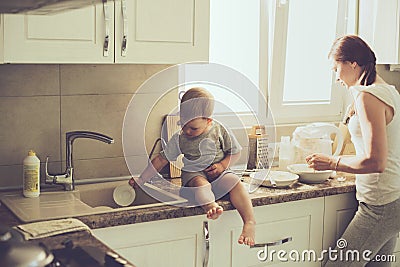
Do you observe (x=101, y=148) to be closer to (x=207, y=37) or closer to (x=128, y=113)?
(x=128, y=113)

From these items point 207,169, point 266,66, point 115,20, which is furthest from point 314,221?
point 115,20

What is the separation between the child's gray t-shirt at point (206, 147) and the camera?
272 centimetres

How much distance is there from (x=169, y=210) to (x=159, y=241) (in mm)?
129

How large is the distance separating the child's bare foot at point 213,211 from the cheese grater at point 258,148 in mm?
747

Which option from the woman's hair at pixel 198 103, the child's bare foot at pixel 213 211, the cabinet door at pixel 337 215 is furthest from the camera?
the cabinet door at pixel 337 215

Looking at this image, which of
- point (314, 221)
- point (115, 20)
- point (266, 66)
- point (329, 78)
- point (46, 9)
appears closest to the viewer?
point (46, 9)

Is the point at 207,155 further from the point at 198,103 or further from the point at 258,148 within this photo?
the point at 258,148

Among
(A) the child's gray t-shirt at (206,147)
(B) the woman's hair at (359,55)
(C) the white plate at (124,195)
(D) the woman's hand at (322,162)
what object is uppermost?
(B) the woman's hair at (359,55)

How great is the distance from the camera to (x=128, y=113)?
2973mm

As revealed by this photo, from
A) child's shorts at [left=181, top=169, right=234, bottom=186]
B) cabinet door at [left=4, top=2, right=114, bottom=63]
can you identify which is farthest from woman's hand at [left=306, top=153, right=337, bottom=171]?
cabinet door at [left=4, top=2, right=114, bottom=63]

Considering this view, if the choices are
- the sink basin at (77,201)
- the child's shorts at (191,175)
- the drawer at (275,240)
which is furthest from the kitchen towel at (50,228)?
the drawer at (275,240)

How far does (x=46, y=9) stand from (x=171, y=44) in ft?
2.93

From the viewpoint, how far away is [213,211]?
8.38 feet

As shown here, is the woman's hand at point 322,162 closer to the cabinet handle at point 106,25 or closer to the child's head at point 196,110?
the child's head at point 196,110
